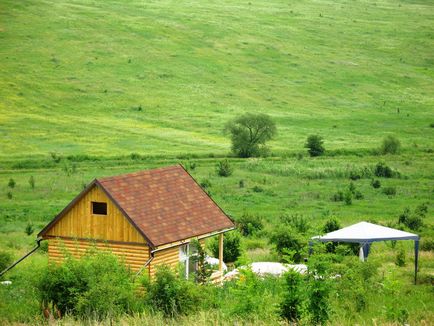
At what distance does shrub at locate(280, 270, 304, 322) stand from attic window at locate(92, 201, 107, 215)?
11059 millimetres

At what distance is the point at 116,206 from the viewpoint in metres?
30.0

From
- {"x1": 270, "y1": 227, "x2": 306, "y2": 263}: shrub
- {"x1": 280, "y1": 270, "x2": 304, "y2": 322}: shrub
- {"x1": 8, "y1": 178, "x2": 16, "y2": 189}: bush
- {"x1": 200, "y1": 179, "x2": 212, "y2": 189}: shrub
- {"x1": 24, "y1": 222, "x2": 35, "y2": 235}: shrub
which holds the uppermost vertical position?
{"x1": 280, "y1": 270, "x2": 304, "y2": 322}: shrub

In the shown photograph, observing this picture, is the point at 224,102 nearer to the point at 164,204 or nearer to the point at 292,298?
the point at 164,204

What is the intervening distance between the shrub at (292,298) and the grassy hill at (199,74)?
65.5 metres

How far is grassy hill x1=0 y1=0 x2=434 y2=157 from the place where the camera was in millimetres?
97375

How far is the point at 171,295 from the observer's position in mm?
24359

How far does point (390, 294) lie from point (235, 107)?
277ft

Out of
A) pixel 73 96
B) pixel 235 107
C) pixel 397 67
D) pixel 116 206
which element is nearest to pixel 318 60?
pixel 397 67

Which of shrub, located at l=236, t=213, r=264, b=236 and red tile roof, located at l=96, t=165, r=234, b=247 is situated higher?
red tile roof, located at l=96, t=165, r=234, b=247

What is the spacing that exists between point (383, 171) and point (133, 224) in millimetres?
47191

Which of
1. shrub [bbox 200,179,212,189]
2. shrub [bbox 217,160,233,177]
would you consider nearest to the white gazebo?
Answer: shrub [bbox 200,179,212,189]

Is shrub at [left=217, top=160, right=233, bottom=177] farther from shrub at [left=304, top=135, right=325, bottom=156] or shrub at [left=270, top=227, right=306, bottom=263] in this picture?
shrub at [left=270, top=227, right=306, bottom=263]

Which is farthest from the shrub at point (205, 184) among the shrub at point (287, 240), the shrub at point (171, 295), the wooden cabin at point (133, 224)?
the shrub at point (171, 295)

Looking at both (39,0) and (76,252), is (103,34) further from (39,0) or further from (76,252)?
(76,252)
